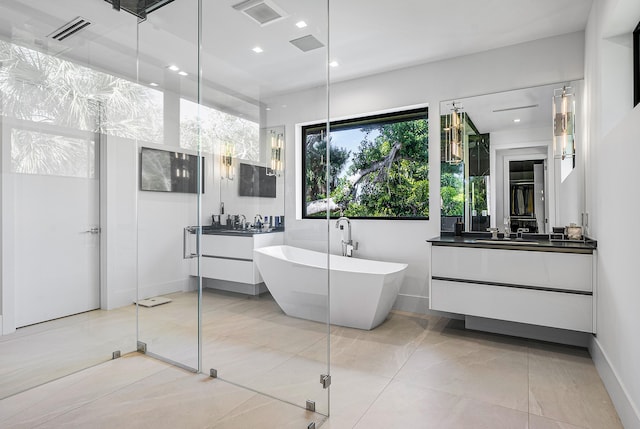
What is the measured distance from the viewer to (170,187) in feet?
8.39

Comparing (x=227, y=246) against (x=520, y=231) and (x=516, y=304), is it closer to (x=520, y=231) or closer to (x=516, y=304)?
(x=516, y=304)

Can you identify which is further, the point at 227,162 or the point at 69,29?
the point at 69,29

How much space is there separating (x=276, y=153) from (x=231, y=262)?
0.80 metres

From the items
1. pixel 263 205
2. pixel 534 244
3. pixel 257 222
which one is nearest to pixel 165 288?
pixel 257 222

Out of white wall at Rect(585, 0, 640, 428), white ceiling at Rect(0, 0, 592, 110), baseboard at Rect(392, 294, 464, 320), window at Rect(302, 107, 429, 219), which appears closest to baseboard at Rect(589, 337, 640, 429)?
white wall at Rect(585, 0, 640, 428)

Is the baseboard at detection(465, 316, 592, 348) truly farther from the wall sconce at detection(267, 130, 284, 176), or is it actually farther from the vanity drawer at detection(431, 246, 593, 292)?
the wall sconce at detection(267, 130, 284, 176)

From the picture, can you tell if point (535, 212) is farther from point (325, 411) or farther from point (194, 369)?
point (194, 369)

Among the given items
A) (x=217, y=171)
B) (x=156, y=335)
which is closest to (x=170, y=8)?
(x=217, y=171)

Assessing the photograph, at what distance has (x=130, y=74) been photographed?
2873mm

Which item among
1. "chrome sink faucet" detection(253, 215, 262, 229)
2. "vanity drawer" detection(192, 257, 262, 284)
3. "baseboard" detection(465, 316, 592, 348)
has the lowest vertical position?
"baseboard" detection(465, 316, 592, 348)

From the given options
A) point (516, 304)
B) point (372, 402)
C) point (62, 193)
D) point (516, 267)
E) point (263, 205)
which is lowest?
point (372, 402)

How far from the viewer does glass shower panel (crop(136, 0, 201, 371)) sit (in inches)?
95.3

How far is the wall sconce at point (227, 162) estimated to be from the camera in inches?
88.6

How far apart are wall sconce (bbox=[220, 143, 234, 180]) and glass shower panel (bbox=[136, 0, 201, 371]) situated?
0.48 feet
